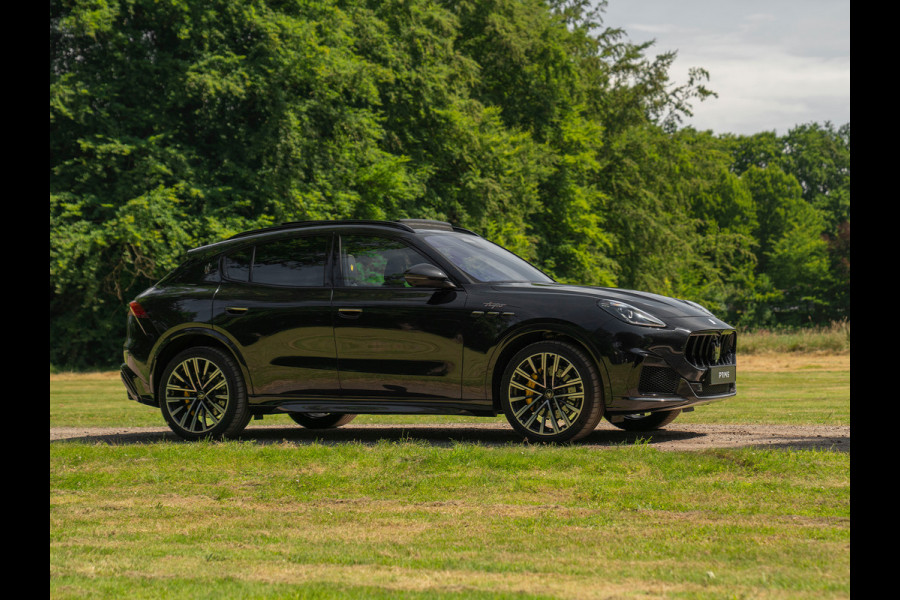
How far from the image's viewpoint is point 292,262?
1016 centimetres

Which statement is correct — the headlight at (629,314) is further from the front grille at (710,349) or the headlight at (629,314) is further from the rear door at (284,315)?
the rear door at (284,315)

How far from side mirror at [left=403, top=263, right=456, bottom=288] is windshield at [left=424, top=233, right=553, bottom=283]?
310 mm

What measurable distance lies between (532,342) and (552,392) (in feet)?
1.51

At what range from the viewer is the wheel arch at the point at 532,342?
29.2ft

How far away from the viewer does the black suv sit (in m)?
8.91

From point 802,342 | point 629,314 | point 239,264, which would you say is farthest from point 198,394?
point 802,342

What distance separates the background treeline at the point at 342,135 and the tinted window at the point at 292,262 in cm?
2092

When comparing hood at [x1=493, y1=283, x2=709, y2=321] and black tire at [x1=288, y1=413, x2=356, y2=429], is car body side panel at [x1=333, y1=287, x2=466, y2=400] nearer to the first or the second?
hood at [x1=493, y1=283, x2=709, y2=321]

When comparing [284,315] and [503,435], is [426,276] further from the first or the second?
[503,435]

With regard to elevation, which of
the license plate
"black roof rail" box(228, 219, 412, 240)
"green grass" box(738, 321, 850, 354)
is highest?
"black roof rail" box(228, 219, 412, 240)

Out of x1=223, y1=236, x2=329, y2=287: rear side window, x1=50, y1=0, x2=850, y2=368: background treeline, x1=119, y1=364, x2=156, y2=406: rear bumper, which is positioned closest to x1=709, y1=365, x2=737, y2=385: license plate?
x1=223, y1=236, x2=329, y2=287: rear side window

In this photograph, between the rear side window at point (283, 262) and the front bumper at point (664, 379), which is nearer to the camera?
the front bumper at point (664, 379)

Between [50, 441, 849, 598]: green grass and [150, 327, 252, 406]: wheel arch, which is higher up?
[150, 327, 252, 406]: wheel arch

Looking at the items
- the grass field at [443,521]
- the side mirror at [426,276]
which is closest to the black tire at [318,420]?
the grass field at [443,521]
